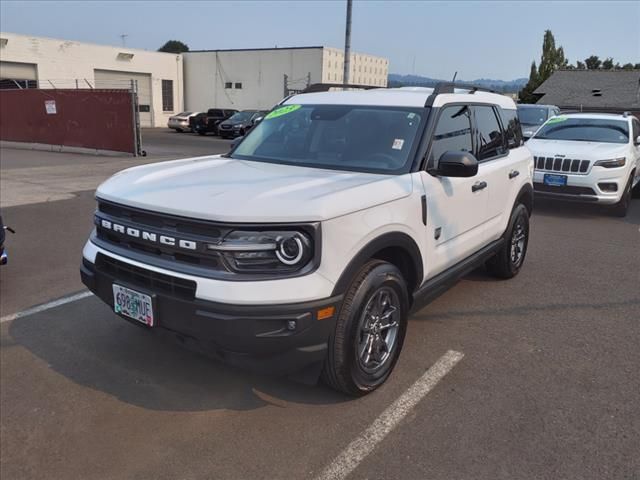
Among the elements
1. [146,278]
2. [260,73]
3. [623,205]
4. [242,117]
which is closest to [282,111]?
[146,278]

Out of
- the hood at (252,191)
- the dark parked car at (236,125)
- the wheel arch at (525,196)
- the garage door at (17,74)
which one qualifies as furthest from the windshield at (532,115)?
the garage door at (17,74)

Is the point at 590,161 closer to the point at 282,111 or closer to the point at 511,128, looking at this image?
the point at 511,128

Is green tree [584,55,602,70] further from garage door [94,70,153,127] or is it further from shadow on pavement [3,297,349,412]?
shadow on pavement [3,297,349,412]

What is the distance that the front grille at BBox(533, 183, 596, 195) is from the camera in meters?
9.07

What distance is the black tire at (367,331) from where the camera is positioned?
119 inches

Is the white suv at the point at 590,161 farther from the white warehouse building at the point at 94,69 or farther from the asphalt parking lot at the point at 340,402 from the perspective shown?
the white warehouse building at the point at 94,69

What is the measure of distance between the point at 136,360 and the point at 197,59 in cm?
3952

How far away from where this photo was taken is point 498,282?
5.68 metres

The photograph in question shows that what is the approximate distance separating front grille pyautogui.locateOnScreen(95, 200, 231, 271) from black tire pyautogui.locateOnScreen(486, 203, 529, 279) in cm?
339

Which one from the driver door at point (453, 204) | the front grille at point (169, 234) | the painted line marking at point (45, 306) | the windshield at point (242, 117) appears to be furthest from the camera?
the windshield at point (242, 117)

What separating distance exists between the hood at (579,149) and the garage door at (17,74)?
29446 mm

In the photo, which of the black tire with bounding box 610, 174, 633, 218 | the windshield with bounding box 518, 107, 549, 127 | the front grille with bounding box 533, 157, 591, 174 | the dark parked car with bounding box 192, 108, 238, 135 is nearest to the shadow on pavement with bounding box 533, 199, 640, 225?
the black tire with bounding box 610, 174, 633, 218

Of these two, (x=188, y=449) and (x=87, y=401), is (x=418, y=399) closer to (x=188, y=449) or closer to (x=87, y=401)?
(x=188, y=449)

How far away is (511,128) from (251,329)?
394 cm
